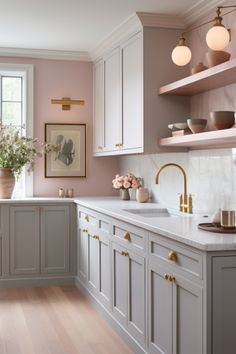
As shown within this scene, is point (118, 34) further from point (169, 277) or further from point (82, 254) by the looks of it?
point (169, 277)

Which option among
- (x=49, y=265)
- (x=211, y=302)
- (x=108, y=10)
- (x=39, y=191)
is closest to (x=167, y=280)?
(x=211, y=302)

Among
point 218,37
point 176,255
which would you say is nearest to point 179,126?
point 218,37

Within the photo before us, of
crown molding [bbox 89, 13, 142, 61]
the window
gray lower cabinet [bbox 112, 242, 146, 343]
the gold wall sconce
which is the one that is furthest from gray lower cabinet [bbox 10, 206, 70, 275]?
crown molding [bbox 89, 13, 142, 61]

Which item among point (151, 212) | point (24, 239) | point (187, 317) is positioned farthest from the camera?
point (24, 239)

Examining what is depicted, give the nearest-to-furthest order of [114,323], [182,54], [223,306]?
1. [223,306]
2. [182,54]
3. [114,323]

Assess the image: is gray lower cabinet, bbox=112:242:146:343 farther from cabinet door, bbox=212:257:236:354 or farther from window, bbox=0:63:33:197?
window, bbox=0:63:33:197

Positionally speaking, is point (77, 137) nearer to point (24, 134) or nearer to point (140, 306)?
point (24, 134)

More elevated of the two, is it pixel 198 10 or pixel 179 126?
pixel 198 10

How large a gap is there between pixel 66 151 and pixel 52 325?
2238 mm

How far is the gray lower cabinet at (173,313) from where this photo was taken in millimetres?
2584

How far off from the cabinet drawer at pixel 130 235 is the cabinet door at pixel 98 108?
1.77 meters

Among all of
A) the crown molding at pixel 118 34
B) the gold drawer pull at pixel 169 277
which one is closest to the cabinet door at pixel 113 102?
the crown molding at pixel 118 34

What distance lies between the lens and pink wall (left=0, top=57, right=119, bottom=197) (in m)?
5.82

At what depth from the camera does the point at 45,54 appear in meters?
5.76
